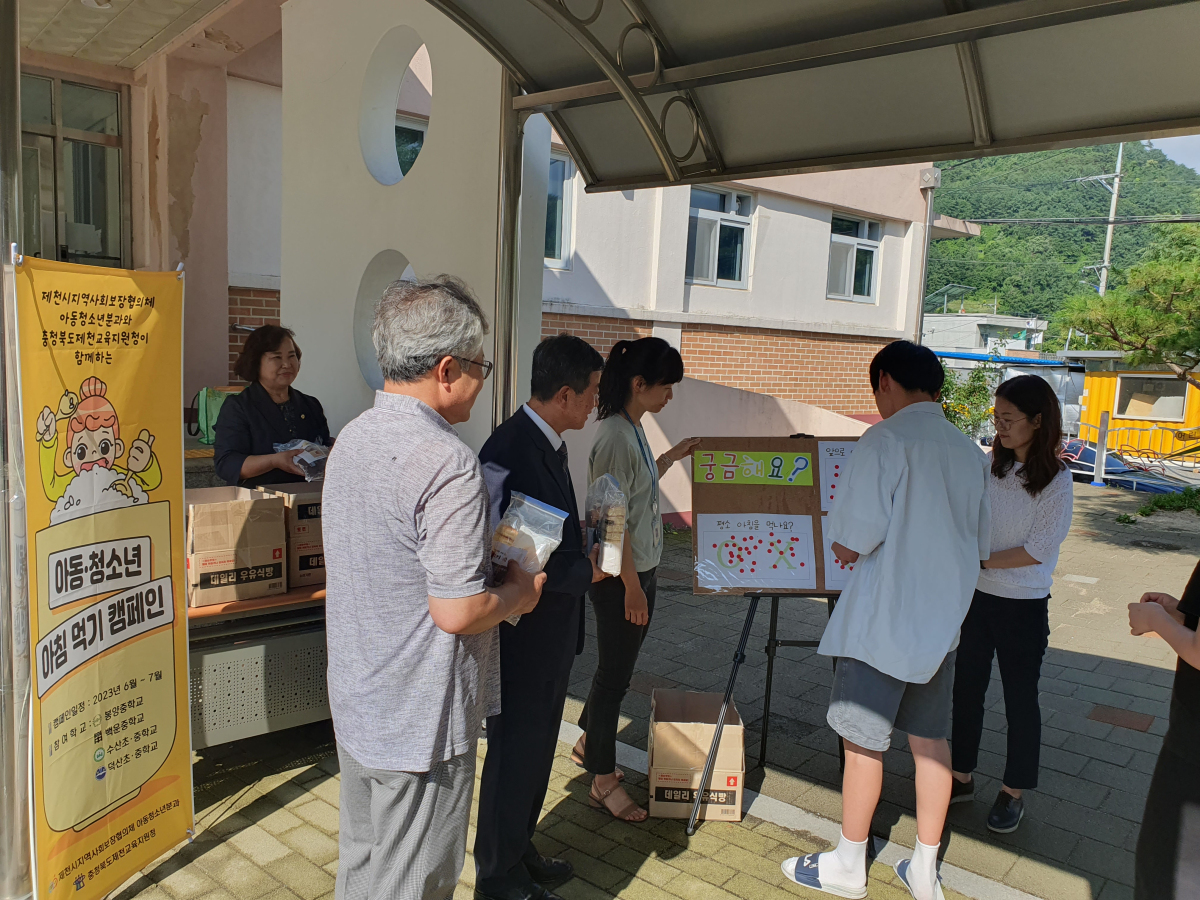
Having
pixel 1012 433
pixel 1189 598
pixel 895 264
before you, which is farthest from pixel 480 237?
pixel 895 264

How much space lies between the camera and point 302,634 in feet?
12.6

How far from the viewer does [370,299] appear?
20.8ft

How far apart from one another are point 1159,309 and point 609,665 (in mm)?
12486

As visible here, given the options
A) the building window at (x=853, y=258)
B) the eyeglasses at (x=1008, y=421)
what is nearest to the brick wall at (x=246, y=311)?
the eyeglasses at (x=1008, y=421)

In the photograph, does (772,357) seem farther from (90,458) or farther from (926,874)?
(90,458)

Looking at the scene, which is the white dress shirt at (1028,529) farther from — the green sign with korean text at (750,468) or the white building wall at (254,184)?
the white building wall at (254,184)

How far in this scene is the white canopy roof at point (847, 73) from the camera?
10.0ft

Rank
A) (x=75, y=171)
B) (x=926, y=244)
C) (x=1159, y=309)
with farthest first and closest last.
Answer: (x=926, y=244) → (x=1159, y=309) → (x=75, y=171)

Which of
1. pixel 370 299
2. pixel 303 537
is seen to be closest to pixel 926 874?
pixel 303 537

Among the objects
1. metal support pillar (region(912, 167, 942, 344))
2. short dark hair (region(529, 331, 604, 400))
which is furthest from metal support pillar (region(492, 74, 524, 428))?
metal support pillar (region(912, 167, 942, 344))

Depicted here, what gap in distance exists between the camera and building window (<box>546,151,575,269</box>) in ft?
32.2

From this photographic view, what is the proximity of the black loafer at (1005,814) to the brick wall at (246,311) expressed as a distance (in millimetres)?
7710

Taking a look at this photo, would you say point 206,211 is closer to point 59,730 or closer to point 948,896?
point 59,730

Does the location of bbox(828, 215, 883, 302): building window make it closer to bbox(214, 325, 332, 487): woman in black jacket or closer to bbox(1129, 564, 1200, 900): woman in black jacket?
bbox(214, 325, 332, 487): woman in black jacket
